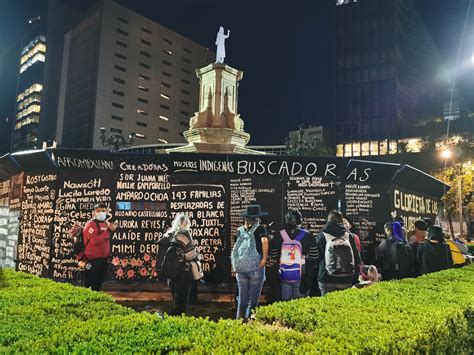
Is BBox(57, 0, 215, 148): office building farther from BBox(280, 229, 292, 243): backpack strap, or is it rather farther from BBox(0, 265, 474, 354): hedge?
BBox(0, 265, 474, 354): hedge

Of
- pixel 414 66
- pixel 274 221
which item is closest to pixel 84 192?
pixel 274 221

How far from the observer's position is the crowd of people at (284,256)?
6.43 m

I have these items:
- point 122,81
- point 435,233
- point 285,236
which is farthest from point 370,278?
point 122,81

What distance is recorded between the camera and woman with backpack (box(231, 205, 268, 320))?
22.3 feet

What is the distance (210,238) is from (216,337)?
23.5 feet

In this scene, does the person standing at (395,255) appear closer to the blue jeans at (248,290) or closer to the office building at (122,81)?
the blue jeans at (248,290)

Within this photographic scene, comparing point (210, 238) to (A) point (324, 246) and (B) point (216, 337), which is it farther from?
(B) point (216, 337)

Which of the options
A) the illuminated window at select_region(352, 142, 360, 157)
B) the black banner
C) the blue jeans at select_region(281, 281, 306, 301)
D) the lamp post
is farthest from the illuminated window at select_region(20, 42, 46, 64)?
the blue jeans at select_region(281, 281, 306, 301)

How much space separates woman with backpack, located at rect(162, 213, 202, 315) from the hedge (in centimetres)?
162

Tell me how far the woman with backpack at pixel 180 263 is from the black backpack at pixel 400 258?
447 cm

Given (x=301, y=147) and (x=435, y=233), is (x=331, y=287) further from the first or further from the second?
(x=301, y=147)

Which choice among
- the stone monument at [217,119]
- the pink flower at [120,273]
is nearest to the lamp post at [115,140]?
the stone monument at [217,119]

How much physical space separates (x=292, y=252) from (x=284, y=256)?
171 millimetres

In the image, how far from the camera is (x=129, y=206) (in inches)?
408
